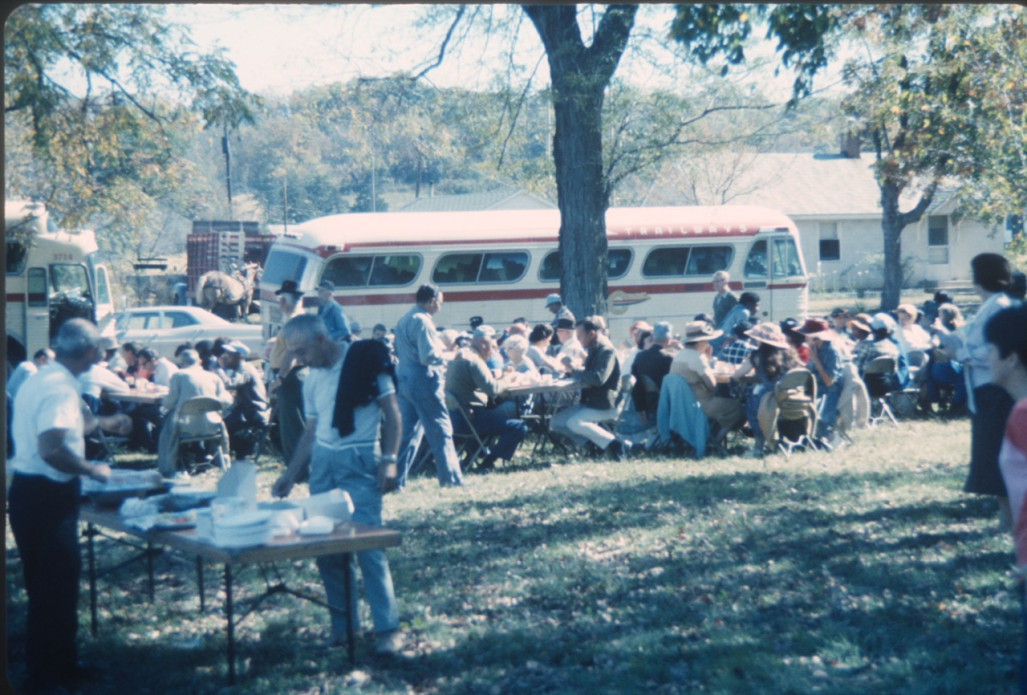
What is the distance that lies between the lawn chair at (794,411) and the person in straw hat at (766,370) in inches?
2.3

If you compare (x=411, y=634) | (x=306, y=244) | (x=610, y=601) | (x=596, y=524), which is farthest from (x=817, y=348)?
(x=306, y=244)

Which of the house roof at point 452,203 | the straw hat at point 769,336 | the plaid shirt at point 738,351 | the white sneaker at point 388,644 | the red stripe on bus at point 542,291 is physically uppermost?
the house roof at point 452,203

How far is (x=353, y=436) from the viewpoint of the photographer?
5.10 metres

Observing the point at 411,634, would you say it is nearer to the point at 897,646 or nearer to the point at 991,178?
the point at 897,646

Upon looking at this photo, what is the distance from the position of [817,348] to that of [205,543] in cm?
681

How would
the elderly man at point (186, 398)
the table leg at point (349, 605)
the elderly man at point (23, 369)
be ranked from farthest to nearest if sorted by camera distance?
the elderly man at point (186, 398) → the elderly man at point (23, 369) → the table leg at point (349, 605)

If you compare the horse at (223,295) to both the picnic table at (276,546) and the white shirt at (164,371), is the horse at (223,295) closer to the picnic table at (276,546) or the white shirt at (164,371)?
the white shirt at (164,371)

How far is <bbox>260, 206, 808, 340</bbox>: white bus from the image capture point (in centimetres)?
1399

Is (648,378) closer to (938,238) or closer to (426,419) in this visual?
(426,419)

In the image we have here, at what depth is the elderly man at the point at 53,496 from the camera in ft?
15.2

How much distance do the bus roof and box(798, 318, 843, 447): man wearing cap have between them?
554cm

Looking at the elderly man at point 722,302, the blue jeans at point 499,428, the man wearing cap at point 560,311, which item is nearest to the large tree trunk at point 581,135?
the man wearing cap at point 560,311

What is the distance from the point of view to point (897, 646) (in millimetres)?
4891

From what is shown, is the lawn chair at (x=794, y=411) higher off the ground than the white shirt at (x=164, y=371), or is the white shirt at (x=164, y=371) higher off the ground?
the white shirt at (x=164, y=371)
